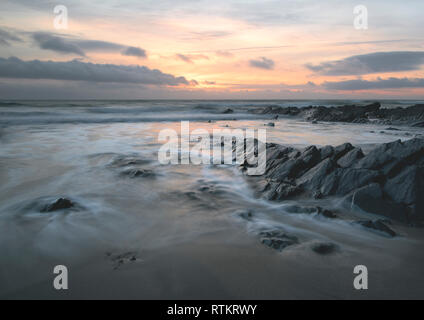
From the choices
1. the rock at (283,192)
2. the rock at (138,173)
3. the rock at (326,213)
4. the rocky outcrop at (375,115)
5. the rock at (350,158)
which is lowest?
the rock at (326,213)

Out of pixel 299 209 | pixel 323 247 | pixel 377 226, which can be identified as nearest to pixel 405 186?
pixel 377 226

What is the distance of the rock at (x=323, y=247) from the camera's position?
135 inches

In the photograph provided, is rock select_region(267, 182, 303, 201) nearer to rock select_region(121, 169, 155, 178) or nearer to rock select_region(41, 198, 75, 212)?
rock select_region(121, 169, 155, 178)

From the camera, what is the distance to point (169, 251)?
Answer: 343cm

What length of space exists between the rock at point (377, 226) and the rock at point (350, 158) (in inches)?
72.6

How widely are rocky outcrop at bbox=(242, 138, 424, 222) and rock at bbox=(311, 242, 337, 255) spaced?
4.52 ft

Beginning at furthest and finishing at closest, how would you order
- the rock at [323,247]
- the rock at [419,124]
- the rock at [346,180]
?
the rock at [419,124] < the rock at [346,180] < the rock at [323,247]

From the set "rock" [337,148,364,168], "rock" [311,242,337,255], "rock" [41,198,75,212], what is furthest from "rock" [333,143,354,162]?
"rock" [41,198,75,212]

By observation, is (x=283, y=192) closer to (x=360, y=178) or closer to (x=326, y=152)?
(x=360, y=178)

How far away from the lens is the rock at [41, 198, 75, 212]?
4.58 meters

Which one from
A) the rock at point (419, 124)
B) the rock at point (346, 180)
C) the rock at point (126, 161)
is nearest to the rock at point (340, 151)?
the rock at point (346, 180)

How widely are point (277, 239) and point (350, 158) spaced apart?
3.14 m

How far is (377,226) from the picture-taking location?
3.95 metres

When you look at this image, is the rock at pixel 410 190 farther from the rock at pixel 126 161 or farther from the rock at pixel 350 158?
the rock at pixel 126 161
